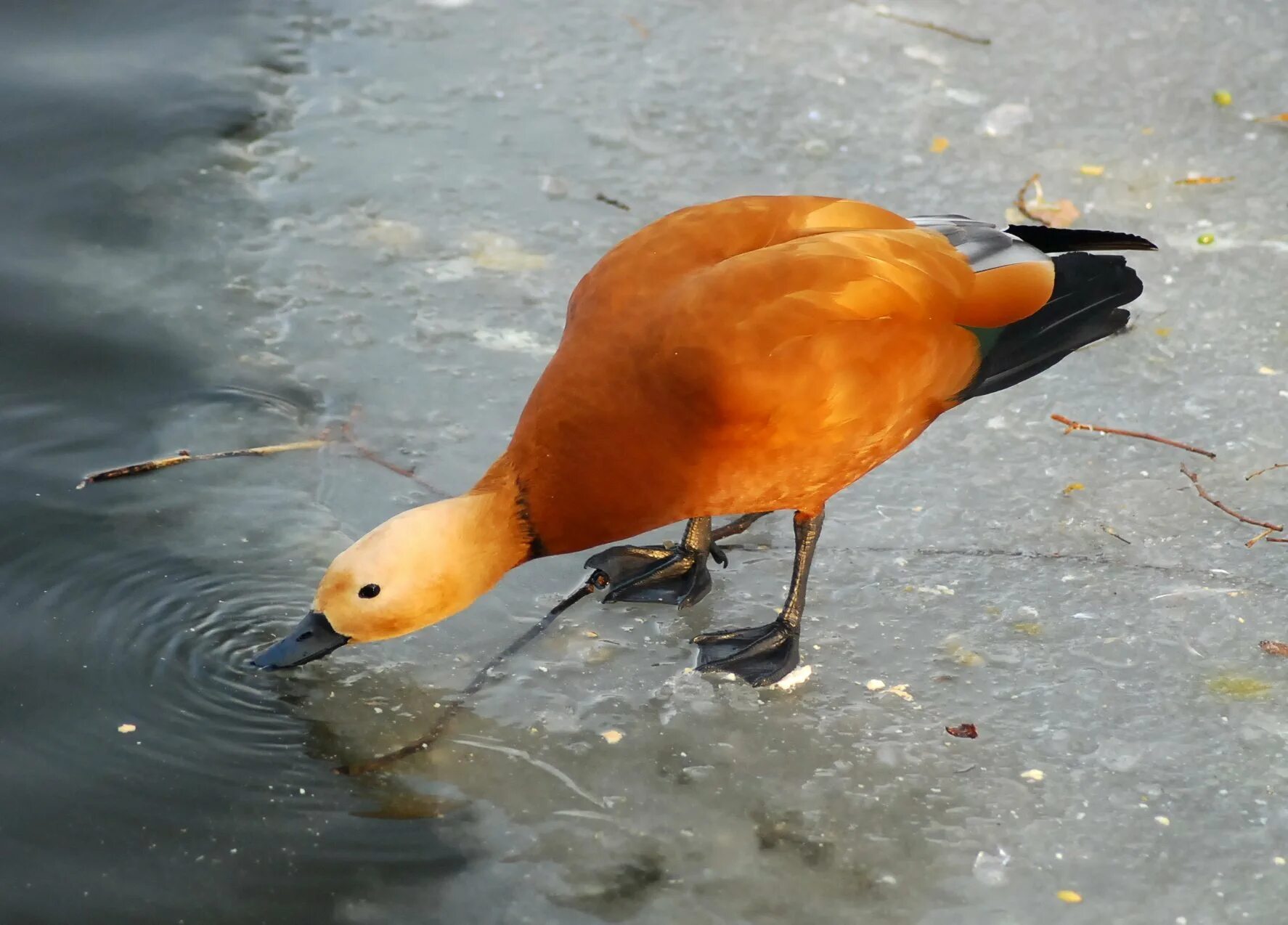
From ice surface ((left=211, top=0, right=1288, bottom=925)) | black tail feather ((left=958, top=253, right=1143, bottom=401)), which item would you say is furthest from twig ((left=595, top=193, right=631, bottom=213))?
black tail feather ((left=958, top=253, right=1143, bottom=401))

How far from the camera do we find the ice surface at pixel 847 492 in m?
2.37

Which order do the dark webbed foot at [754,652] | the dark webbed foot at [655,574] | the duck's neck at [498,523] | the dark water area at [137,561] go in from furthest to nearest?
the dark webbed foot at [655,574] → the dark webbed foot at [754,652] → the duck's neck at [498,523] → the dark water area at [137,561]

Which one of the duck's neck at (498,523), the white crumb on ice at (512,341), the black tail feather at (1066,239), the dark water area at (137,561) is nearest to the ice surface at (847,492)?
the white crumb on ice at (512,341)

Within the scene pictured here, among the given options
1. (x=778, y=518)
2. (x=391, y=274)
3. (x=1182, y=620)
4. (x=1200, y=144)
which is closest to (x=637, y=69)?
(x=391, y=274)

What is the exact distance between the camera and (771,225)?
2838 millimetres

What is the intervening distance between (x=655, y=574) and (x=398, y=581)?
0.74 meters

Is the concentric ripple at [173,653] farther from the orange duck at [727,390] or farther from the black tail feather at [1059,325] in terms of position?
the black tail feather at [1059,325]

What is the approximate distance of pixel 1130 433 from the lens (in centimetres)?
343

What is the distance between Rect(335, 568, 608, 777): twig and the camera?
247 cm

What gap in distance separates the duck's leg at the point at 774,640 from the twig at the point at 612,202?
1.67 m

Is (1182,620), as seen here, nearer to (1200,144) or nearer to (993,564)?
(993,564)

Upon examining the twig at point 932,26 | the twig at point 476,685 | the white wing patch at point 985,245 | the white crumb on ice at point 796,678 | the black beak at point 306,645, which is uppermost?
the twig at point 932,26

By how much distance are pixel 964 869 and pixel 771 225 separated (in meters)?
1.32

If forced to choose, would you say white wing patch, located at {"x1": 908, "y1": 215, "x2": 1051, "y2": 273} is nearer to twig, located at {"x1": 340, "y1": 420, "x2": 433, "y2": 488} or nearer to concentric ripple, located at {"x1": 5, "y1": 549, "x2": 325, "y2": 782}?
twig, located at {"x1": 340, "y1": 420, "x2": 433, "y2": 488}
